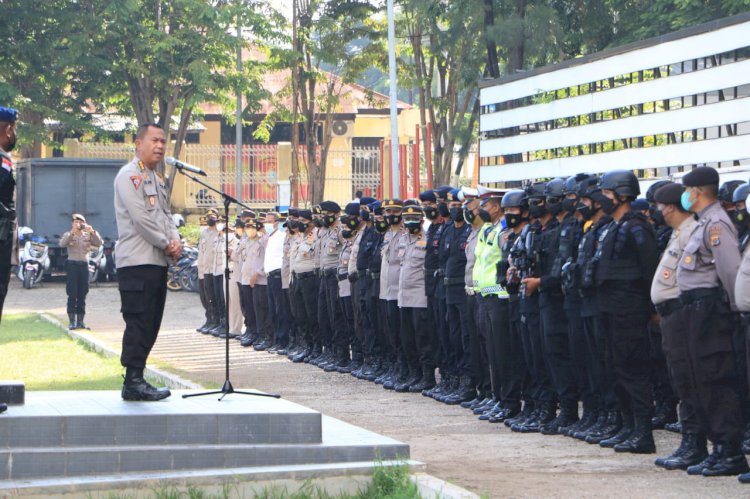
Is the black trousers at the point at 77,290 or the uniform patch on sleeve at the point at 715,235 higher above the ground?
the uniform patch on sleeve at the point at 715,235

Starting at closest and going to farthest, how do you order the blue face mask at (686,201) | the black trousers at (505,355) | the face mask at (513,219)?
the blue face mask at (686,201) < the face mask at (513,219) < the black trousers at (505,355)

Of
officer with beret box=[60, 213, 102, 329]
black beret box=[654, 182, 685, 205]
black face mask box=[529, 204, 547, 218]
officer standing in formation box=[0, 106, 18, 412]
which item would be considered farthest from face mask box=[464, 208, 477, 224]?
officer with beret box=[60, 213, 102, 329]

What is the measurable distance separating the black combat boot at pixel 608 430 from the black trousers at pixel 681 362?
1297 millimetres

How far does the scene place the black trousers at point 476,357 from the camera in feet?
44.5

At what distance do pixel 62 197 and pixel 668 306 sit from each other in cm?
2705

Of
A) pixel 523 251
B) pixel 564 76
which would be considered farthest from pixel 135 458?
pixel 564 76

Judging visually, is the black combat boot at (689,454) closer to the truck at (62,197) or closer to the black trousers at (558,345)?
the black trousers at (558,345)

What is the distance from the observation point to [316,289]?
1936 cm

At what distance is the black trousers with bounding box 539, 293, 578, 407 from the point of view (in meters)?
11.8

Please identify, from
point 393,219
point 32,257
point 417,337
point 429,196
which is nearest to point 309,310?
point 393,219

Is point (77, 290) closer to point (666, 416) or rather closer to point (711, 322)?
point (666, 416)

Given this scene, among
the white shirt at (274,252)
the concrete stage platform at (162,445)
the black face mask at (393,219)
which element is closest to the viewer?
the concrete stage platform at (162,445)

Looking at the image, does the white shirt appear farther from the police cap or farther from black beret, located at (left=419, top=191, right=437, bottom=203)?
the police cap

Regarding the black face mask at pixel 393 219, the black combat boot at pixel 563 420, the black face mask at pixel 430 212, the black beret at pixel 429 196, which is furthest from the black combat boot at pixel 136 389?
the black face mask at pixel 393 219
